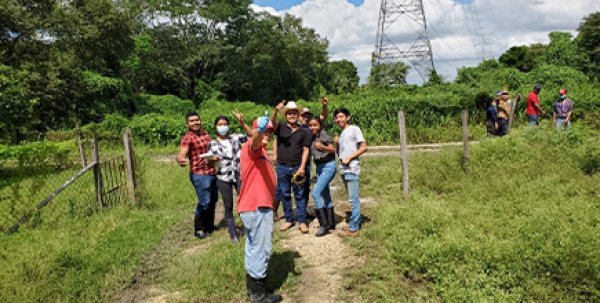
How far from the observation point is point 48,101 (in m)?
20.2

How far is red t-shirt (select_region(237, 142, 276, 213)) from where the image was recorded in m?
3.85

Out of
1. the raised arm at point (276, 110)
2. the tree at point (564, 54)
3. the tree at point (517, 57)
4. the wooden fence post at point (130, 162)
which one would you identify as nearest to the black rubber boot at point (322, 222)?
the raised arm at point (276, 110)

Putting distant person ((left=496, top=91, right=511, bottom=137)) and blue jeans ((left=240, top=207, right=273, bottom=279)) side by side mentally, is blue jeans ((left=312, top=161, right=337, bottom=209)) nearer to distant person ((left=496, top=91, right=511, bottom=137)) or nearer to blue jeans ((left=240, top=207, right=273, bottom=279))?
blue jeans ((left=240, top=207, right=273, bottom=279))

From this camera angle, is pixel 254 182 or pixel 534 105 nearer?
pixel 254 182

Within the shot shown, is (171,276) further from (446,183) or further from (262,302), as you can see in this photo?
(446,183)

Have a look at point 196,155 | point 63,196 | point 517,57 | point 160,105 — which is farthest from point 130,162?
point 517,57

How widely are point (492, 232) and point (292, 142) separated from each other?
2823mm

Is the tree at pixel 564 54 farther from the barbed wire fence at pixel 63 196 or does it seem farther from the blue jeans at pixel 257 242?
the blue jeans at pixel 257 242

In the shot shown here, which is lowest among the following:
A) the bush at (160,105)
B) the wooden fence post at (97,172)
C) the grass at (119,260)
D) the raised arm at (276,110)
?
the grass at (119,260)

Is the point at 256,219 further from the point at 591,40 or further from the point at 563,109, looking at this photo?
the point at 591,40

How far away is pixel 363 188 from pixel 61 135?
46.6 feet

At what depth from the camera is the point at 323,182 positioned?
18.1ft

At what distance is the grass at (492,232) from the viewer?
3.73 meters

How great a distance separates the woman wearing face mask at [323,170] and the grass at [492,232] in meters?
0.65
